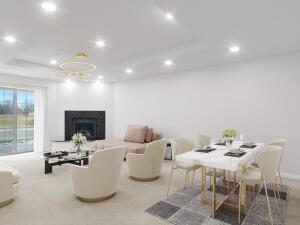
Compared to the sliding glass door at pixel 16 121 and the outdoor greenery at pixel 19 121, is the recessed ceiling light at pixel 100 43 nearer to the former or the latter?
the sliding glass door at pixel 16 121

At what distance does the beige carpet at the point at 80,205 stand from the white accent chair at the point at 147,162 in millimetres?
146

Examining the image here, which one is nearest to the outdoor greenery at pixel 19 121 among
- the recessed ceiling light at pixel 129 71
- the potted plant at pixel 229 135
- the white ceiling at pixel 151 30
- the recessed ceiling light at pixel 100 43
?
the white ceiling at pixel 151 30

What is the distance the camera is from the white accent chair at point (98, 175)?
3.02 m

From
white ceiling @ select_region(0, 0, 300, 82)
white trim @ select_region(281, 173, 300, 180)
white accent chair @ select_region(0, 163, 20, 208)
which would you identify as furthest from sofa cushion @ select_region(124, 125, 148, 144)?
white trim @ select_region(281, 173, 300, 180)

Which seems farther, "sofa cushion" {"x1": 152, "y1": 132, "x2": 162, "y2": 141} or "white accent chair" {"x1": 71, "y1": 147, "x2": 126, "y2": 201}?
"sofa cushion" {"x1": 152, "y1": 132, "x2": 162, "y2": 141}

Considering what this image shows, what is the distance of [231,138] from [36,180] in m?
4.03

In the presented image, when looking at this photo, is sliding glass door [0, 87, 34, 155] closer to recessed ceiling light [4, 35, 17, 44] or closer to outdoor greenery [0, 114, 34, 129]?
outdoor greenery [0, 114, 34, 129]

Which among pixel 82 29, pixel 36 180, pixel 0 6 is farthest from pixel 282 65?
pixel 36 180

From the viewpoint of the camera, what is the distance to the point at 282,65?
14.5ft

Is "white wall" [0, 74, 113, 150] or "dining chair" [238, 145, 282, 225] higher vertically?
"white wall" [0, 74, 113, 150]

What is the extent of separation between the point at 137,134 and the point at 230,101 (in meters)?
2.86

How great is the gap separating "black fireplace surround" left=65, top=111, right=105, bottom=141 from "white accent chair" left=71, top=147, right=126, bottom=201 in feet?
15.7

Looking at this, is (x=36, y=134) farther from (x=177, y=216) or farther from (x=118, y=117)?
(x=177, y=216)

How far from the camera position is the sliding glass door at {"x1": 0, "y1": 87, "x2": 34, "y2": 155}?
6543 millimetres
